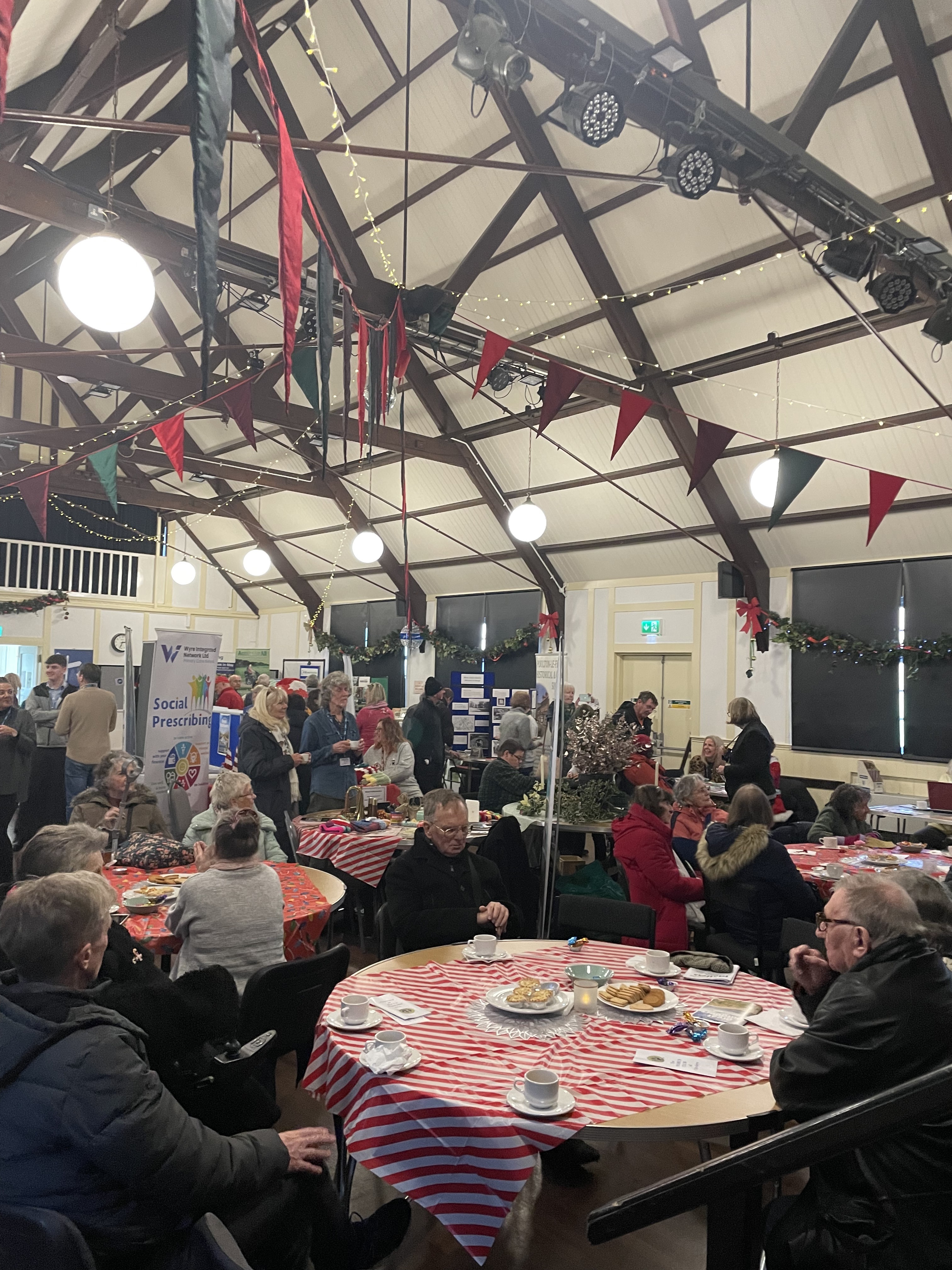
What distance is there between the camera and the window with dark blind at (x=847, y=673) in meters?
9.15

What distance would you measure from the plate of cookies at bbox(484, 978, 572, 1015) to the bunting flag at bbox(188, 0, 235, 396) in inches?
72.0

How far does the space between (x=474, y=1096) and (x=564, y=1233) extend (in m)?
1.07

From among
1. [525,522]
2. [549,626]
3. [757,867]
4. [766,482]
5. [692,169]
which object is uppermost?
[692,169]

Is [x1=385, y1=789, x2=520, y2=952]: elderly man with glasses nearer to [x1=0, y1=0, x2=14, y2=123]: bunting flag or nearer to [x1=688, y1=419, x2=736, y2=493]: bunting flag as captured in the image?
[x1=0, y1=0, x2=14, y2=123]: bunting flag

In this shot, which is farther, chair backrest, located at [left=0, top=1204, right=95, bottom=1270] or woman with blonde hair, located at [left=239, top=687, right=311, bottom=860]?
woman with blonde hair, located at [left=239, top=687, right=311, bottom=860]

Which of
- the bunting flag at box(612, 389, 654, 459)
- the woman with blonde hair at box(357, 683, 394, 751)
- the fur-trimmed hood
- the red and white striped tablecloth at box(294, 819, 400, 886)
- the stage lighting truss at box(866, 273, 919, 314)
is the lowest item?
the red and white striped tablecloth at box(294, 819, 400, 886)

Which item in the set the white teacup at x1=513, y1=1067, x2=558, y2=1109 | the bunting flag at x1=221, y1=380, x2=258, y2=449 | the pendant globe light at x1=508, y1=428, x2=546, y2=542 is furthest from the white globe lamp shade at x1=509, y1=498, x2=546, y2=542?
the white teacup at x1=513, y1=1067, x2=558, y2=1109

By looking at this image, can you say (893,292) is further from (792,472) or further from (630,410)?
(630,410)

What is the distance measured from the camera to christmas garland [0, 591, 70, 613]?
582 inches

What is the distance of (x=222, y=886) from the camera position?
2891mm

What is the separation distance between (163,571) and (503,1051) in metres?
16.3

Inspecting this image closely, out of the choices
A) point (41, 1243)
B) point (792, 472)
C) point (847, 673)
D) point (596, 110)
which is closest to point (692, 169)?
point (596, 110)

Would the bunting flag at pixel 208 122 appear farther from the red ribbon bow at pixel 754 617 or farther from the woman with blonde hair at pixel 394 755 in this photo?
the red ribbon bow at pixel 754 617

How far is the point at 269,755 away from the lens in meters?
5.34
